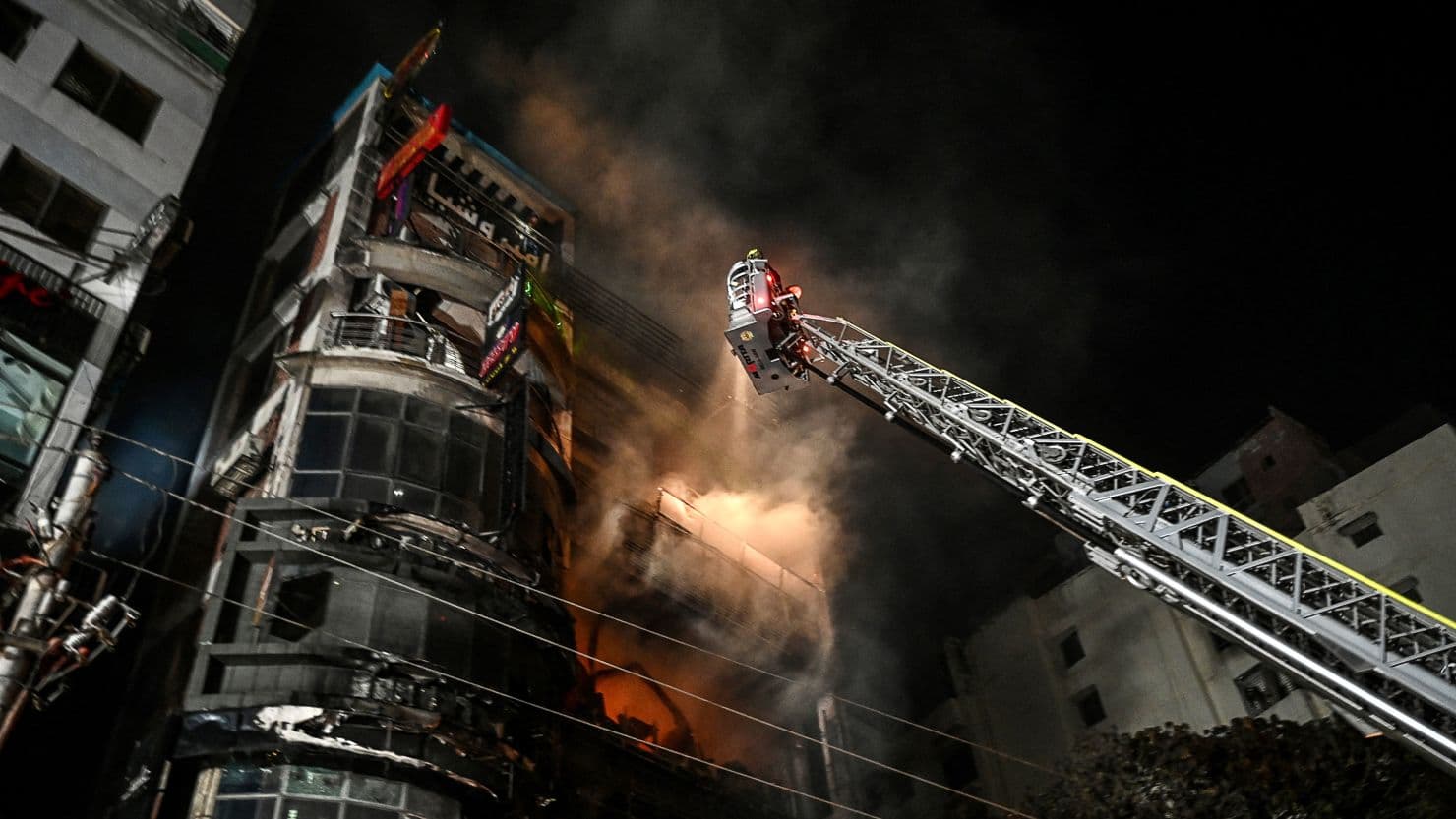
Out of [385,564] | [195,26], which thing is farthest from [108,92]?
[385,564]

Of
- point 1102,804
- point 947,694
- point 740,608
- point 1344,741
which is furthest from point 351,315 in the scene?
point 947,694

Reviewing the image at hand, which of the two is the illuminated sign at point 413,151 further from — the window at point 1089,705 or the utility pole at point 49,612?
the window at point 1089,705

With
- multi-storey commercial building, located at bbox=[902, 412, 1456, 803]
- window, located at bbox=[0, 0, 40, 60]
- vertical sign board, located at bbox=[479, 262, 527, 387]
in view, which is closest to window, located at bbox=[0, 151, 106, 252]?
window, located at bbox=[0, 0, 40, 60]

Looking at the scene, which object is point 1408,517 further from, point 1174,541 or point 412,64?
point 412,64

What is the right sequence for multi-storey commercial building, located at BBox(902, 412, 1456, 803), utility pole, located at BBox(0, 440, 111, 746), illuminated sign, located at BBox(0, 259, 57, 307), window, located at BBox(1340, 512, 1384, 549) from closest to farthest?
utility pole, located at BBox(0, 440, 111, 746)
illuminated sign, located at BBox(0, 259, 57, 307)
multi-storey commercial building, located at BBox(902, 412, 1456, 803)
window, located at BBox(1340, 512, 1384, 549)

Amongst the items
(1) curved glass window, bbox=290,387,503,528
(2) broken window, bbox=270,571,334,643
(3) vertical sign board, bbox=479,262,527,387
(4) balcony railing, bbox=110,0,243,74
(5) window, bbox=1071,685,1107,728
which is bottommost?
(2) broken window, bbox=270,571,334,643

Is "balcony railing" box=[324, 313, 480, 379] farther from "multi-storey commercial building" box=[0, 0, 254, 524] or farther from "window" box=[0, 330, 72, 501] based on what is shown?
"window" box=[0, 330, 72, 501]

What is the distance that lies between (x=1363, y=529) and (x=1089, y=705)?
1064 cm

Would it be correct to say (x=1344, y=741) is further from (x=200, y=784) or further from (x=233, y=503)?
(x=233, y=503)

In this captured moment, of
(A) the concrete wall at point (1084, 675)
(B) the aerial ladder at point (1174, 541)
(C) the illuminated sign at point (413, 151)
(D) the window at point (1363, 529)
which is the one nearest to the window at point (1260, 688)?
(A) the concrete wall at point (1084, 675)

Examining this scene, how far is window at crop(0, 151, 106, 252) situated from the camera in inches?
871

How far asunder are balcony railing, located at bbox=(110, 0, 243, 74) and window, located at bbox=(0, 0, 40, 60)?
2614 millimetres

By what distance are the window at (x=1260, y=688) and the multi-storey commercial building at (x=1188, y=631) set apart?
35mm

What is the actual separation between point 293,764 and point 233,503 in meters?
5.99
